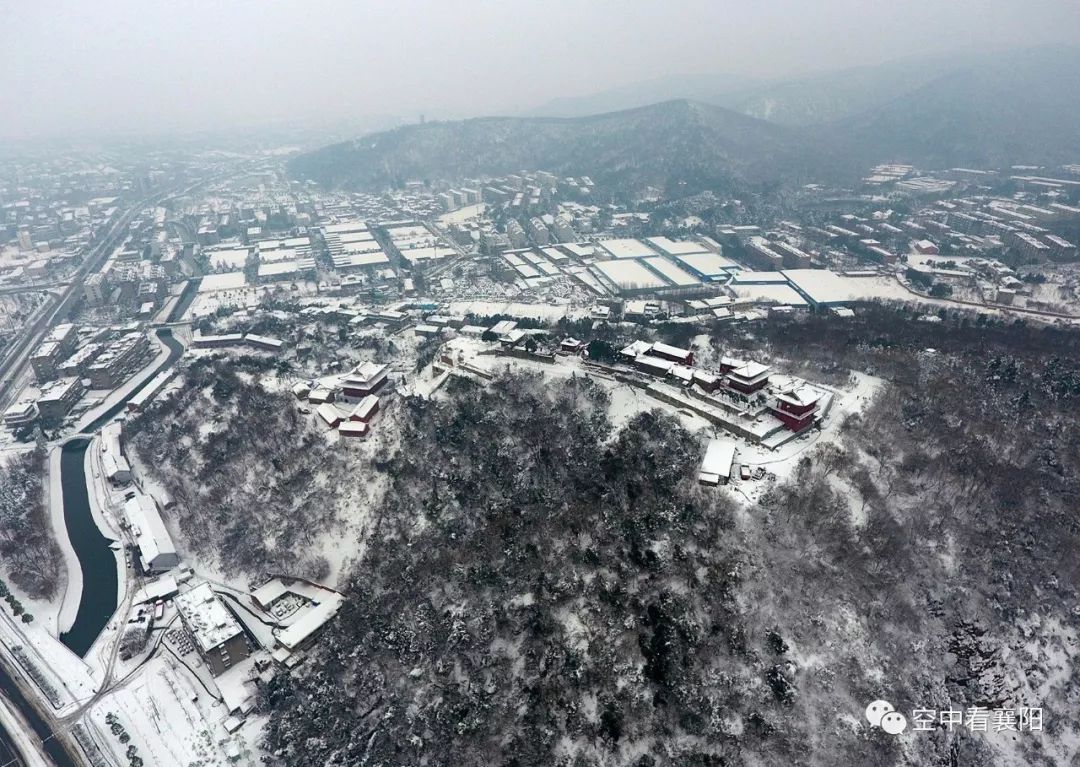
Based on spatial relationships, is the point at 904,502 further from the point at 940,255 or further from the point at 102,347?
the point at 102,347

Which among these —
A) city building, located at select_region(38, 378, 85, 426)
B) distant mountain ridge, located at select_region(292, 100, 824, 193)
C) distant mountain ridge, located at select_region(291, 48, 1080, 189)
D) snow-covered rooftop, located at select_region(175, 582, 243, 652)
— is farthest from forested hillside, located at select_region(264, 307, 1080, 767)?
distant mountain ridge, located at select_region(292, 100, 824, 193)

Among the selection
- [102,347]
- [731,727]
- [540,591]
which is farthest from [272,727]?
[102,347]

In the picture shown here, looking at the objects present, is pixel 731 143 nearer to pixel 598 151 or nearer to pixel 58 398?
pixel 598 151

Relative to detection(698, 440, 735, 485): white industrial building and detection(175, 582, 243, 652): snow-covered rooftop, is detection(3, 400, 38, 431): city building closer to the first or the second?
detection(175, 582, 243, 652): snow-covered rooftop

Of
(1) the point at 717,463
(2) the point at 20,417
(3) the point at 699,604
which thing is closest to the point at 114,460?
(2) the point at 20,417

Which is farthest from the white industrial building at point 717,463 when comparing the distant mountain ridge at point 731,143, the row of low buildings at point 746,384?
the distant mountain ridge at point 731,143
